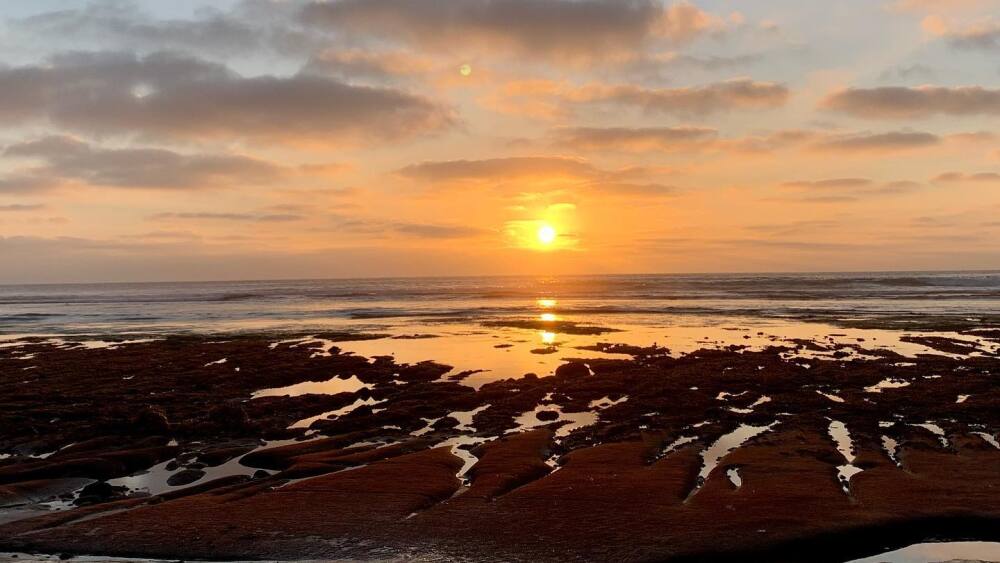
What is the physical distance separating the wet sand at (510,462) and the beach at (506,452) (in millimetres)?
84

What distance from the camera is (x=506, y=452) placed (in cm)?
1977

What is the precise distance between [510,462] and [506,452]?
1161 millimetres

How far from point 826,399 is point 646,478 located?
13.9m

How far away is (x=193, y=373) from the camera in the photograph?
36344 mm

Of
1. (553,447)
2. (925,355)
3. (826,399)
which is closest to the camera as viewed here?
(553,447)

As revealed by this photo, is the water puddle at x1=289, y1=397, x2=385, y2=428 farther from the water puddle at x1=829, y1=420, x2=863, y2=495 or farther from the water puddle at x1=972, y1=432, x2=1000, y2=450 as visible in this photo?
the water puddle at x1=972, y1=432, x2=1000, y2=450

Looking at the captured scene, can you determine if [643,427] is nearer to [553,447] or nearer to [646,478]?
[553,447]

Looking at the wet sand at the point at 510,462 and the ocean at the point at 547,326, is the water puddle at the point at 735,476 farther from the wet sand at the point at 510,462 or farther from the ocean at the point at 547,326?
the ocean at the point at 547,326

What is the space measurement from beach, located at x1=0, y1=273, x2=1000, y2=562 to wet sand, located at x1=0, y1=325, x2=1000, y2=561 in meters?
0.08

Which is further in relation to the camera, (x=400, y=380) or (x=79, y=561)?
(x=400, y=380)

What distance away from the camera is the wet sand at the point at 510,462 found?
13.5m

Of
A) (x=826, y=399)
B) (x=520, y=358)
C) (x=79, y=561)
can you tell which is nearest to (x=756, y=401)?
(x=826, y=399)

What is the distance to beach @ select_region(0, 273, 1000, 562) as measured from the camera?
13.5 metres

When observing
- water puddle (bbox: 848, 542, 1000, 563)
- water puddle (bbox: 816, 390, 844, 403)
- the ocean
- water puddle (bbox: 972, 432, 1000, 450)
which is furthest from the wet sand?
the ocean
